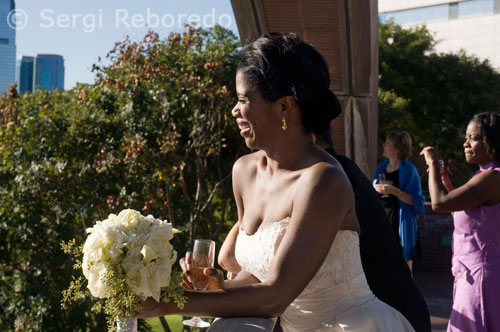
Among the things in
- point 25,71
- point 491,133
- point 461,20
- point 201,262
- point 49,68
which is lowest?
point 201,262

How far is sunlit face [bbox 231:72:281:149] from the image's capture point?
207 centimetres

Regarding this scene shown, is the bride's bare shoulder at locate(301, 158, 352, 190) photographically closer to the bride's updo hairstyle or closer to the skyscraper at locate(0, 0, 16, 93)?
the bride's updo hairstyle

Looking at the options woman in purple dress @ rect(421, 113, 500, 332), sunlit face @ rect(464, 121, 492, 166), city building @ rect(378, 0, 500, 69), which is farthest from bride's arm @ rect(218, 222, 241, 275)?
city building @ rect(378, 0, 500, 69)

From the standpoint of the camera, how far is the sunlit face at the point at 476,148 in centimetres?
432

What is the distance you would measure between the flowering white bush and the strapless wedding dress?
37cm

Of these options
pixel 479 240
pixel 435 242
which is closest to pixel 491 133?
pixel 479 240

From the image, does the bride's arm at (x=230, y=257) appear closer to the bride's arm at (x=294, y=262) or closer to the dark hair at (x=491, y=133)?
Result: the bride's arm at (x=294, y=262)

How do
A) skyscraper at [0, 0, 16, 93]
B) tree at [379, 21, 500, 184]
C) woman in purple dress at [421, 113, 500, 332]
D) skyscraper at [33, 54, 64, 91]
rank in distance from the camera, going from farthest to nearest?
skyscraper at [33, 54, 64, 91], skyscraper at [0, 0, 16, 93], tree at [379, 21, 500, 184], woman in purple dress at [421, 113, 500, 332]

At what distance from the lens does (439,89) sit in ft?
89.6

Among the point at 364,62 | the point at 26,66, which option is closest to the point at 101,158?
the point at 364,62

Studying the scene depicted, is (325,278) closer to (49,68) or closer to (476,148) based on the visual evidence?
A: (476,148)

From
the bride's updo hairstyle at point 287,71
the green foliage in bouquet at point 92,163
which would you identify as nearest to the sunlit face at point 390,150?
the green foliage in bouquet at point 92,163

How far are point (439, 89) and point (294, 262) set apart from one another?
88.1ft

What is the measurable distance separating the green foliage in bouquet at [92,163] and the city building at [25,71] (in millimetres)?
111103
